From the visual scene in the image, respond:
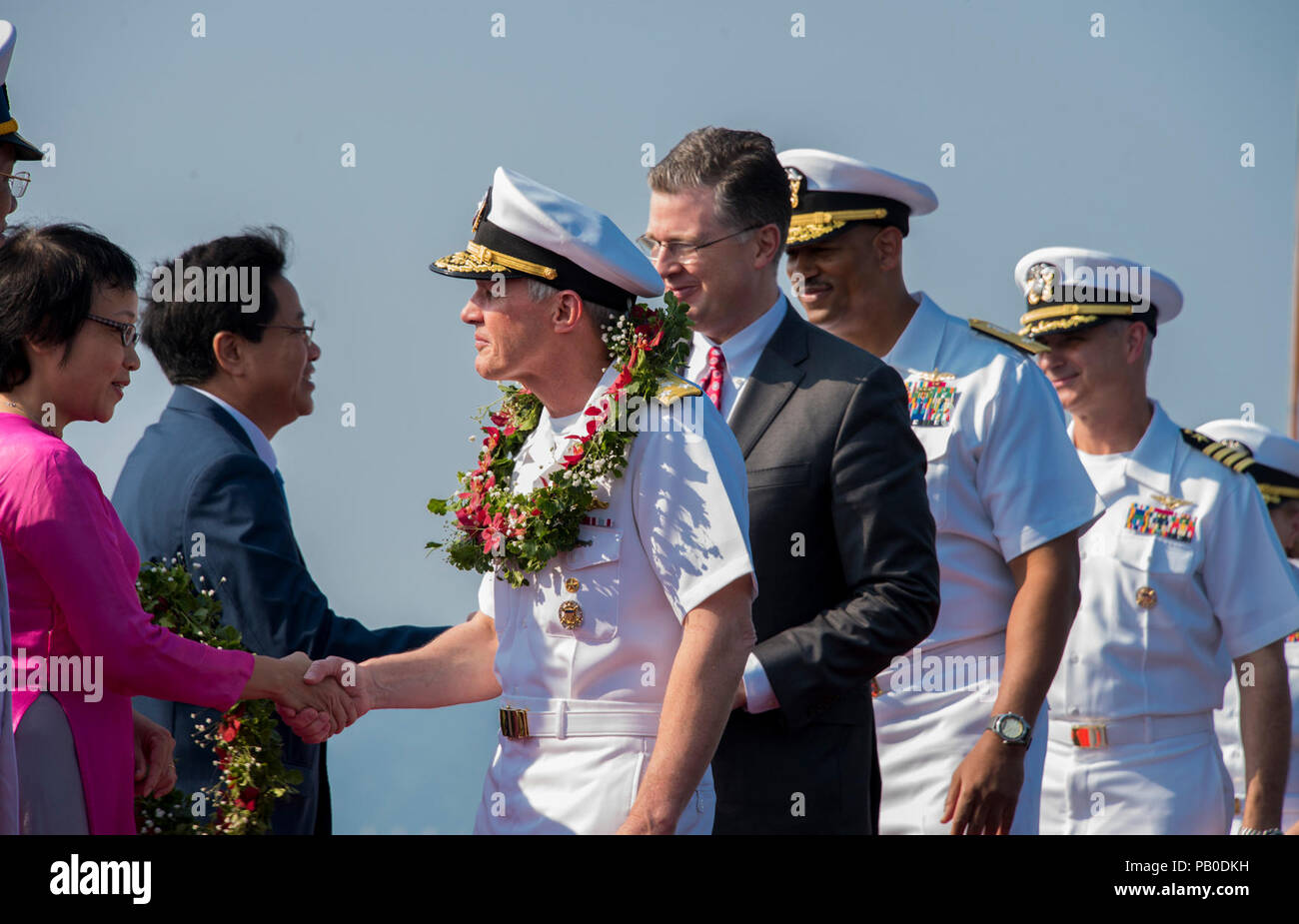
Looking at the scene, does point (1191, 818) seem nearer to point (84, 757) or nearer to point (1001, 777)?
point (1001, 777)

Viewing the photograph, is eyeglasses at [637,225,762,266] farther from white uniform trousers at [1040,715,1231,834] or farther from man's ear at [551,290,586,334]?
white uniform trousers at [1040,715,1231,834]

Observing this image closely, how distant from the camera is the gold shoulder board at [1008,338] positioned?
5.01 meters

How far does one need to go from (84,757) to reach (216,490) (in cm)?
124

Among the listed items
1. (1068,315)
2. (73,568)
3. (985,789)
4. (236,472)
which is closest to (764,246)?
(985,789)

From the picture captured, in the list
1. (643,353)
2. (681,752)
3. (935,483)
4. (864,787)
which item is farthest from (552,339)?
(935,483)

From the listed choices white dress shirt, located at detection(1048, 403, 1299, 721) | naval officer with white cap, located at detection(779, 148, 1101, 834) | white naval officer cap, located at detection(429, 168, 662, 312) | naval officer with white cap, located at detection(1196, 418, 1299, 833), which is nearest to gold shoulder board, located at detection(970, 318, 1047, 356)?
naval officer with white cap, located at detection(779, 148, 1101, 834)

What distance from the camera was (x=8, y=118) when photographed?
170 inches

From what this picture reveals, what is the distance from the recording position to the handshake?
13.8 feet

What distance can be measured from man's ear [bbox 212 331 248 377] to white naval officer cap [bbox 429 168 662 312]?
1615 mm

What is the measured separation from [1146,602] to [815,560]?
7.79 ft

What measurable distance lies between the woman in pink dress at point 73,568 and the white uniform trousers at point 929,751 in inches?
73.0

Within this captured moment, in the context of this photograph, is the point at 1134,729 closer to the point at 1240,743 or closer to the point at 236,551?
the point at 1240,743

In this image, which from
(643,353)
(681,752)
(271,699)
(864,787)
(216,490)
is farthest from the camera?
(216,490)
